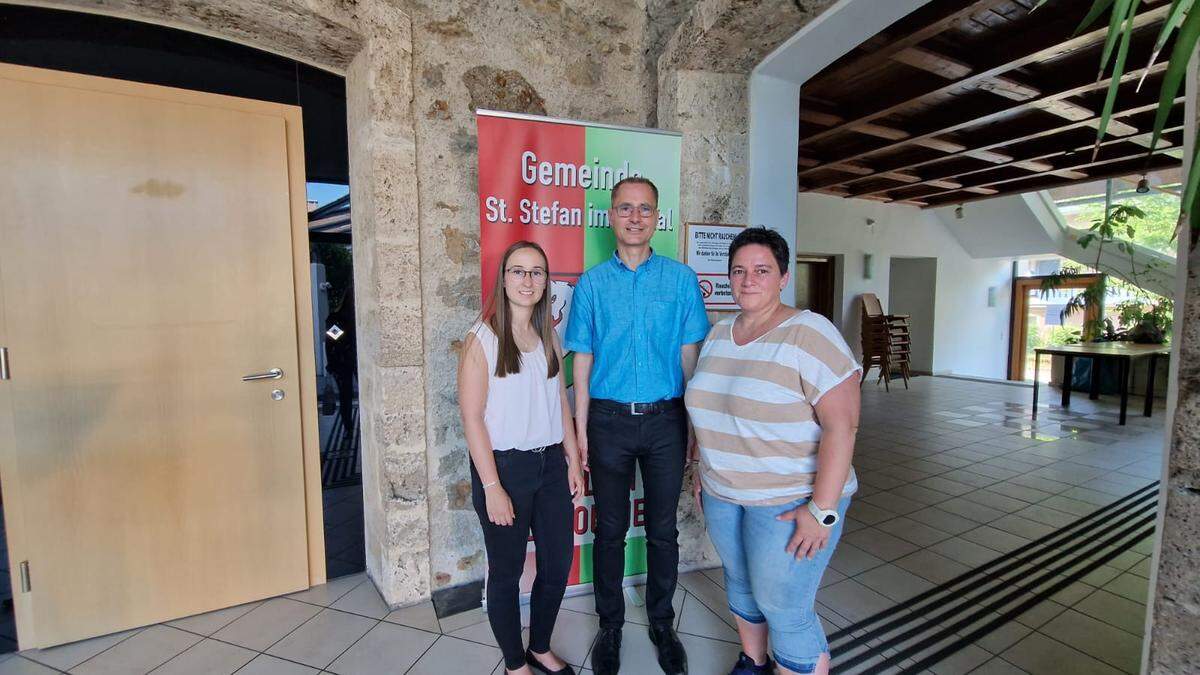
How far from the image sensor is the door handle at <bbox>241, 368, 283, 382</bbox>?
7.41 ft

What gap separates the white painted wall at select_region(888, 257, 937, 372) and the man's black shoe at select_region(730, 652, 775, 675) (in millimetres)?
9401

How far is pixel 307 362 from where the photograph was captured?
7.87 ft

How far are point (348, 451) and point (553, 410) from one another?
51.3 inches

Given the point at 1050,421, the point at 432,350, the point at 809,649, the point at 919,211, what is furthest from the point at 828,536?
the point at 919,211

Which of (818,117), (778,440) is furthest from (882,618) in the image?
(818,117)

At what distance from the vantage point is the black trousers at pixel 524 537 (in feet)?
5.56

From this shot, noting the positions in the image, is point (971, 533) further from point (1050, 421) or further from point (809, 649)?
point (1050, 421)

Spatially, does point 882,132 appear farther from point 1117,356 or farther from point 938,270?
point 938,270

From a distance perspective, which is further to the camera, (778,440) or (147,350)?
(147,350)

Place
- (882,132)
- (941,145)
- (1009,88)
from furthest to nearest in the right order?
1. (941,145)
2. (882,132)
3. (1009,88)

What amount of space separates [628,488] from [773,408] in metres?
0.70

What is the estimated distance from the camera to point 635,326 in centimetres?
191

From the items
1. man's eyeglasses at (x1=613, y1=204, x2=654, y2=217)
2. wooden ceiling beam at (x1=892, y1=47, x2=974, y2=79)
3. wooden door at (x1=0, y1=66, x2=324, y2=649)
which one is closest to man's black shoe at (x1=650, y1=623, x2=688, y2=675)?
man's eyeglasses at (x1=613, y1=204, x2=654, y2=217)

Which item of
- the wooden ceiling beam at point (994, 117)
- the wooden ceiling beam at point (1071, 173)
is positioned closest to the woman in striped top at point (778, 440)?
the wooden ceiling beam at point (994, 117)
